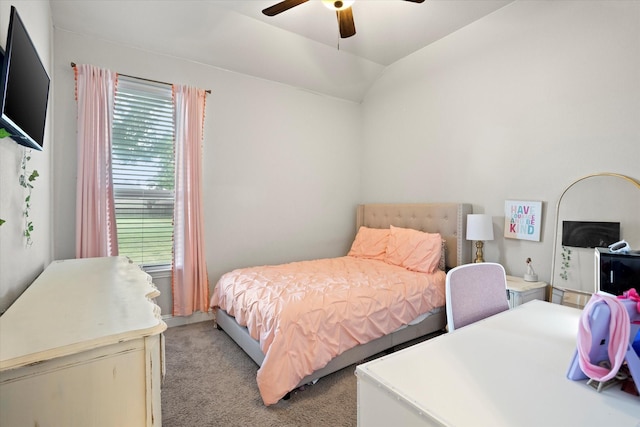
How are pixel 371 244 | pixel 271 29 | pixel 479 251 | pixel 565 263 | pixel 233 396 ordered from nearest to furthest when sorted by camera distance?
pixel 233 396, pixel 565 263, pixel 479 251, pixel 271 29, pixel 371 244

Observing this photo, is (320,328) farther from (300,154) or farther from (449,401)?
(300,154)

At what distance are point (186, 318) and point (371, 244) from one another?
2281 mm

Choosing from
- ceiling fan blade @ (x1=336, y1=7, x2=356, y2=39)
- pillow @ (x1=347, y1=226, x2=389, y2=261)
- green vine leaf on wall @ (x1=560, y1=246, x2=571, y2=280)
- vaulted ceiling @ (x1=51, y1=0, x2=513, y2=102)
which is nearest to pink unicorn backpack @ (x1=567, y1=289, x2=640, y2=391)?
green vine leaf on wall @ (x1=560, y1=246, x2=571, y2=280)

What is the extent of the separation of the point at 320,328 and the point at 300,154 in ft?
8.25

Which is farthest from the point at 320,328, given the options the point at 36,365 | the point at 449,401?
the point at 36,365

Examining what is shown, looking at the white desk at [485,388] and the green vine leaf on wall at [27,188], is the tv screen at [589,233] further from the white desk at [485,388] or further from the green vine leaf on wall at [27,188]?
the green vine leaf on wall at [27,188]

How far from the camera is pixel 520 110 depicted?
269cm

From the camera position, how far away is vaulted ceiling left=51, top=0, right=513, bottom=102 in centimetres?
263

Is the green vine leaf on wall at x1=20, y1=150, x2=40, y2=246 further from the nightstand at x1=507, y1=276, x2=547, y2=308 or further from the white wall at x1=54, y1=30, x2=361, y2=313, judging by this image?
the nightstand at x1=507, y1=276, x2=547, y2=308

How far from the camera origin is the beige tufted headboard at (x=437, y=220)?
3.03 meters

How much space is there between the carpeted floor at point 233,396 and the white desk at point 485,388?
101cm

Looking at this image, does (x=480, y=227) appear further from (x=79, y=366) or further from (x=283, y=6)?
(x=79, y=366)

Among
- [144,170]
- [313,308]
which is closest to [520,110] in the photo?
[313,308]

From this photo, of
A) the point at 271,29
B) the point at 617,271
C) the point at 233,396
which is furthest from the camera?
the point at 271,29
